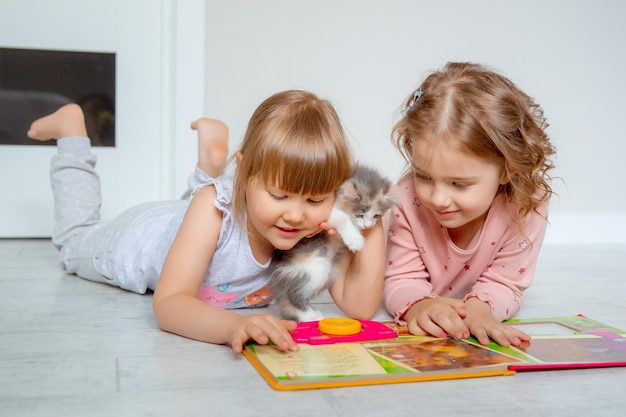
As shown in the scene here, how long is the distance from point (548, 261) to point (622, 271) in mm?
234

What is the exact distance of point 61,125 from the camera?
1815mm

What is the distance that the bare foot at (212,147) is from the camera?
5.88ft

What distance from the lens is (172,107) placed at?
2316 millimetres

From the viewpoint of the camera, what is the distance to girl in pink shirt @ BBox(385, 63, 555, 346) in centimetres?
118

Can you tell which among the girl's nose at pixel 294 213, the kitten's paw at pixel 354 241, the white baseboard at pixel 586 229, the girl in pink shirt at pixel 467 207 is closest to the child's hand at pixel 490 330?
the girl in pink shirt at pixel 467 207

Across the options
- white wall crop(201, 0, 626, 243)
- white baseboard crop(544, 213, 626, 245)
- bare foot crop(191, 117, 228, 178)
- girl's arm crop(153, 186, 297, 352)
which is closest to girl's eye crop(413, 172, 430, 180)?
girl's arm crop(153, 186, 297, 352)

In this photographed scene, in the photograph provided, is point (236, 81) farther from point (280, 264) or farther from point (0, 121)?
point (280, 264)

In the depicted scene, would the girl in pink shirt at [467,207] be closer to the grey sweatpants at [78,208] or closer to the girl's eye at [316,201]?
the girl's eye at [316,201]

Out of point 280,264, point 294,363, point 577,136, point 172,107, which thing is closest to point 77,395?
point 294,363

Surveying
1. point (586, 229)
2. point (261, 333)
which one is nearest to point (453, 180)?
point (261, 333)

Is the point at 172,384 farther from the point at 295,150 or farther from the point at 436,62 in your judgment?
the point at 436,62

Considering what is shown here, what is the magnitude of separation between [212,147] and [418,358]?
3.29 feet

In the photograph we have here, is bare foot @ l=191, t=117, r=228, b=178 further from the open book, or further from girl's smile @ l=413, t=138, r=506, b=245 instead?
the open book

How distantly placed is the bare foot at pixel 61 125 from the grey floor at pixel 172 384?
0.61m
